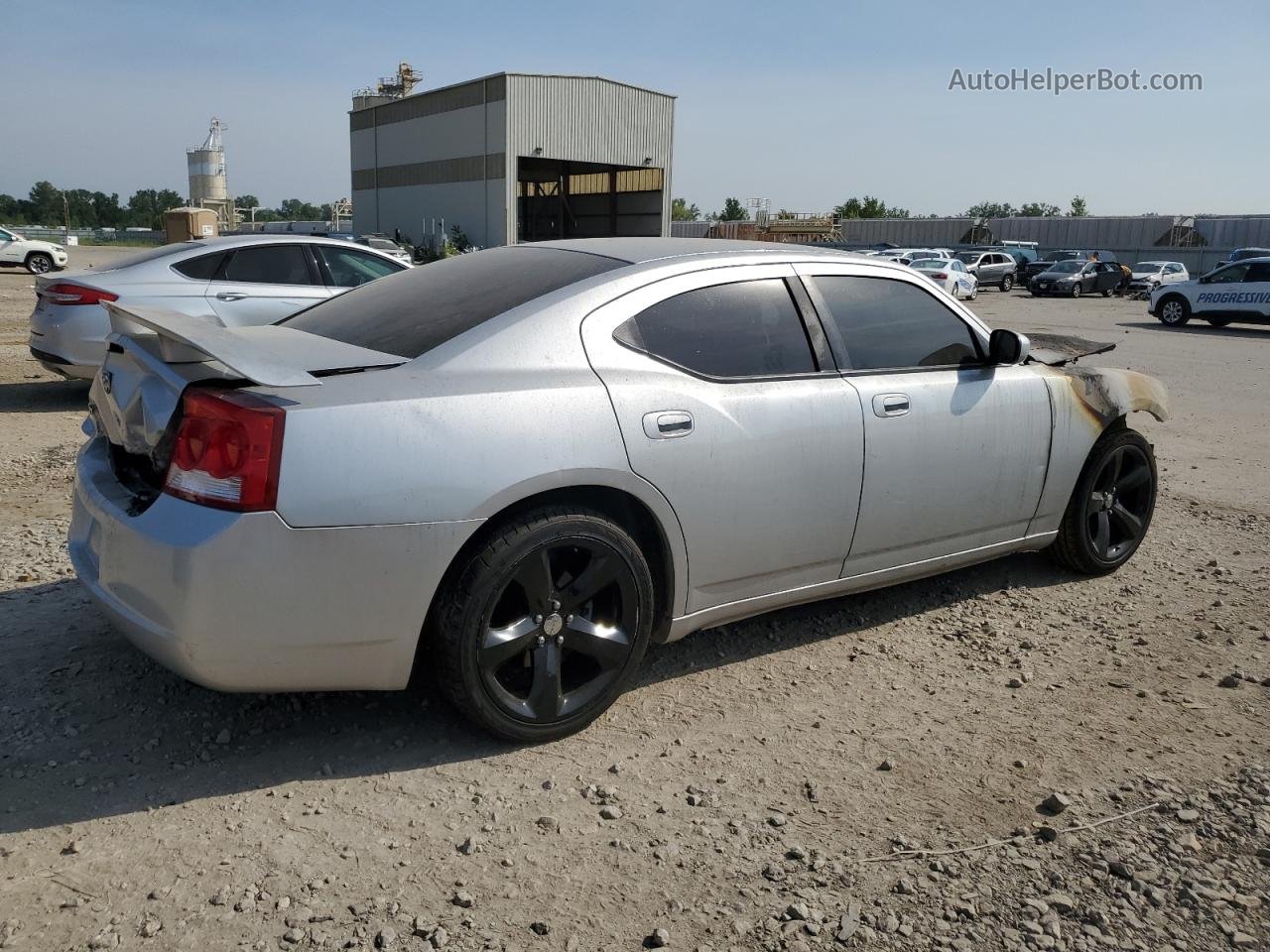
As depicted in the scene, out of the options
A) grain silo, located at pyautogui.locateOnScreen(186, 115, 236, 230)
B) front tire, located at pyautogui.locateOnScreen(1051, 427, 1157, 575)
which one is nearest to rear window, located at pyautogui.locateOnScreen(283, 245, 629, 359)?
front tire, located at pyautogui.locateOnScreen(1051, 427, 1157, 575)

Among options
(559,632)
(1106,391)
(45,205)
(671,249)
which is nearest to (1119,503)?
(1106,391)

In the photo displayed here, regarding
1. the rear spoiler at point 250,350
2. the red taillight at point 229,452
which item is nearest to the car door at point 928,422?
the rear spoiler at point 250,350

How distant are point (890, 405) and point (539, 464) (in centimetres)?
156

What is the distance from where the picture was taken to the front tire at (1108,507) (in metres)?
4.94

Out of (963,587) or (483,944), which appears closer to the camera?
(483,944)

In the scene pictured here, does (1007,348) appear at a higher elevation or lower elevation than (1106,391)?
higher

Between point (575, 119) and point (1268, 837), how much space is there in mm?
40866

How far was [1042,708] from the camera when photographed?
3754 millimetres

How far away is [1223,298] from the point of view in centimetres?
2308

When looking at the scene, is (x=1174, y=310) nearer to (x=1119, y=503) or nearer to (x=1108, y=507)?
(x=1119, y=503)

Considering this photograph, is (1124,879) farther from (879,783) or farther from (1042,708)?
(1042,708)

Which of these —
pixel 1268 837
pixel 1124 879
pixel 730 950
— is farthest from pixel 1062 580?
pixel 730 950

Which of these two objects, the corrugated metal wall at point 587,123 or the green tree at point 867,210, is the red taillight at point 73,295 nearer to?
the corrugated metal wall at point 587,123

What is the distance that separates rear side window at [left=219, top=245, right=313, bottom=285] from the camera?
28.7 ft
